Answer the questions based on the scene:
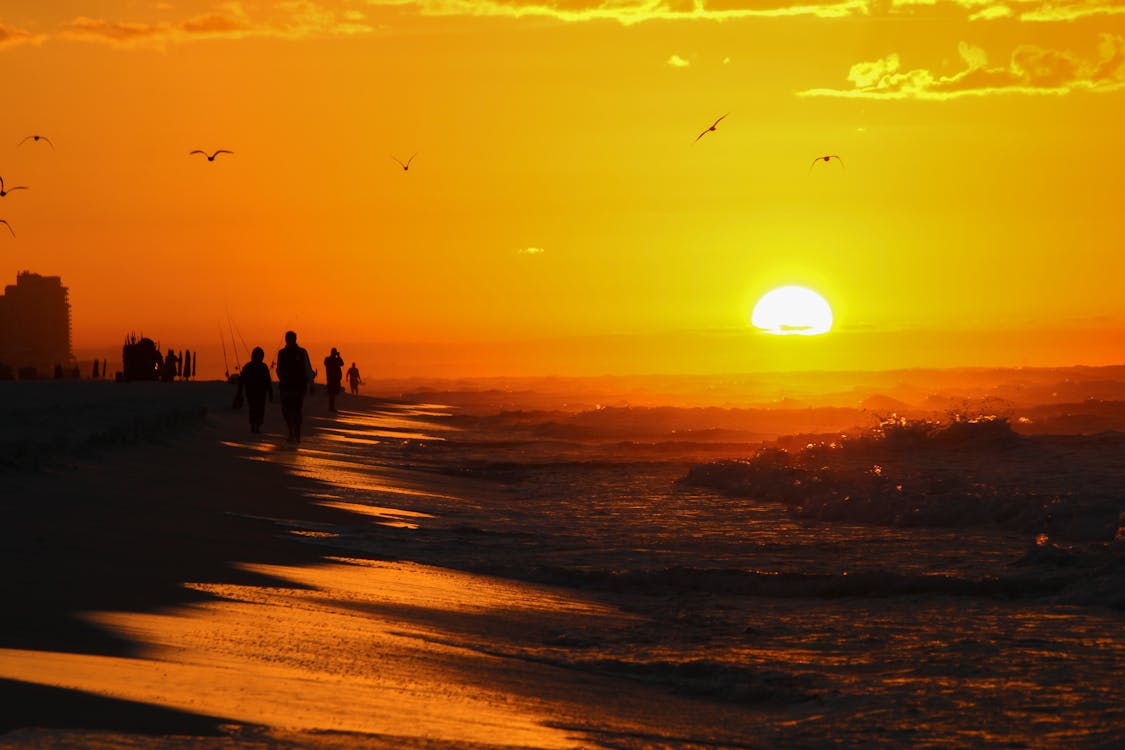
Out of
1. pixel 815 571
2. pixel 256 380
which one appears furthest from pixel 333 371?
pixel 815 571

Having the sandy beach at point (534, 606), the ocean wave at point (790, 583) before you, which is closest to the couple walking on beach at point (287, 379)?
the sandy beach at point (534, 606)

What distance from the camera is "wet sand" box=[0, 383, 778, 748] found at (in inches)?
205

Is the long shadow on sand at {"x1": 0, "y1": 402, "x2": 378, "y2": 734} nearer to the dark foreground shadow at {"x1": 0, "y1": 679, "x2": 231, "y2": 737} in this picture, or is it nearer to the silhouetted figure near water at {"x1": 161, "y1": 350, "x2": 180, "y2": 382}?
the dark foreground shadow at {"x1": 0, "y1": 679, "x2": 231, "y2": 737}

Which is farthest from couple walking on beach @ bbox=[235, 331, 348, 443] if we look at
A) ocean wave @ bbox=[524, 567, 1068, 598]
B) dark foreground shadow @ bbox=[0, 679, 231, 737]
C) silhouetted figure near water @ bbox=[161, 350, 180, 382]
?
silhouetted figure near water @ bbox=[161, 350, 180, 382]

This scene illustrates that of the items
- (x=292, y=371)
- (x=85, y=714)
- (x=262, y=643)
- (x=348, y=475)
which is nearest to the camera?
(x=85, y=714)

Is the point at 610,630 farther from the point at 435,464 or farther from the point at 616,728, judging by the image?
the point at 435,464

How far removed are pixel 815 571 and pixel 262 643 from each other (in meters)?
6.39

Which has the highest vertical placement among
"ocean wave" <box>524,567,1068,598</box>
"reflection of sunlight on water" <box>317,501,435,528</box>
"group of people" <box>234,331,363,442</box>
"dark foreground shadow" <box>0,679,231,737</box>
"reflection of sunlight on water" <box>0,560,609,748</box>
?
"group of people" <box>234,331,363,442</box>

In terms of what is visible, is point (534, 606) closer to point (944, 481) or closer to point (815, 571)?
point (815, 571)

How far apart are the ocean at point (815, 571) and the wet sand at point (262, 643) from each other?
366 mm

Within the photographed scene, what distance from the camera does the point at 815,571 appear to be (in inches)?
467

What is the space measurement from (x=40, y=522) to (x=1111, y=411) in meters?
39.8

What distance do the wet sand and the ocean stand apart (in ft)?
1.20

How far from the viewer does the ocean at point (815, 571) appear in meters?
6.96
